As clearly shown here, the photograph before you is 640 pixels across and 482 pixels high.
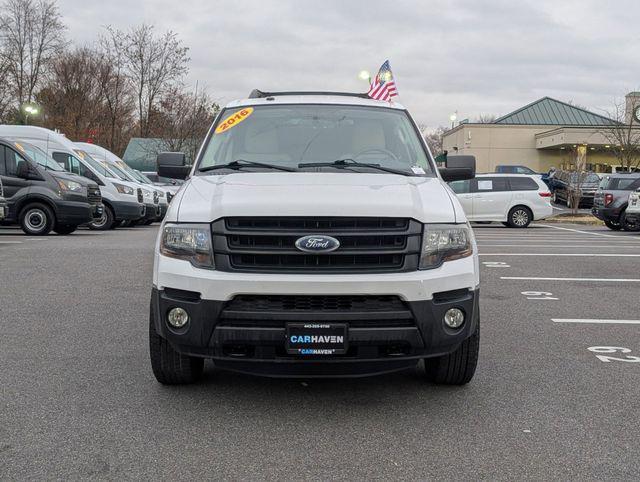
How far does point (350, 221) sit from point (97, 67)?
2185 inches

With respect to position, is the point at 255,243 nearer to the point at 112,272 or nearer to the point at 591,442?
the point at 591,442

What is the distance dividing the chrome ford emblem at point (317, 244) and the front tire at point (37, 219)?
535 inches

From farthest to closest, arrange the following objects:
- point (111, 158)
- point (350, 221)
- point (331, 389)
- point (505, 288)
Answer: point (111, 158), point (505, 288), point (331, 389), point (350, 221)

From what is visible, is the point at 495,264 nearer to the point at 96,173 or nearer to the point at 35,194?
the point at 35,194

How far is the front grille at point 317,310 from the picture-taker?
4.04m

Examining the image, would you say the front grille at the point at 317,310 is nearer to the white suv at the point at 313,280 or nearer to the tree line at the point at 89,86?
the white suv at the point at 313,280

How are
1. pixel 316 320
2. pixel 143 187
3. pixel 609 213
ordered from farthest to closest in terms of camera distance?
pixel 609 213, pixel 143 187, pixel 316 320

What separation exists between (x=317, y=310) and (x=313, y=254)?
306 mm

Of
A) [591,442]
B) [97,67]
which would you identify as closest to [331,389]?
[591,442]

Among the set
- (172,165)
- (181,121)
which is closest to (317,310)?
(172,165)

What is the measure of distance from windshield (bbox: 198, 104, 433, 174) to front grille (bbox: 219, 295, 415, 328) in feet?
4.71

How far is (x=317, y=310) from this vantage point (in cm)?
406

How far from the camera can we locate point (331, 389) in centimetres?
484

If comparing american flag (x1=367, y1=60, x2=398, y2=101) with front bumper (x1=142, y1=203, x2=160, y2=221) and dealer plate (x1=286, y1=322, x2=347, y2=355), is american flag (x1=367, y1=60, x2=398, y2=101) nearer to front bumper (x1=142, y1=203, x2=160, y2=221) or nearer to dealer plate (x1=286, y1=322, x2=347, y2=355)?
front bumper (x1=142, y1=203, x2=160, y2=221)
